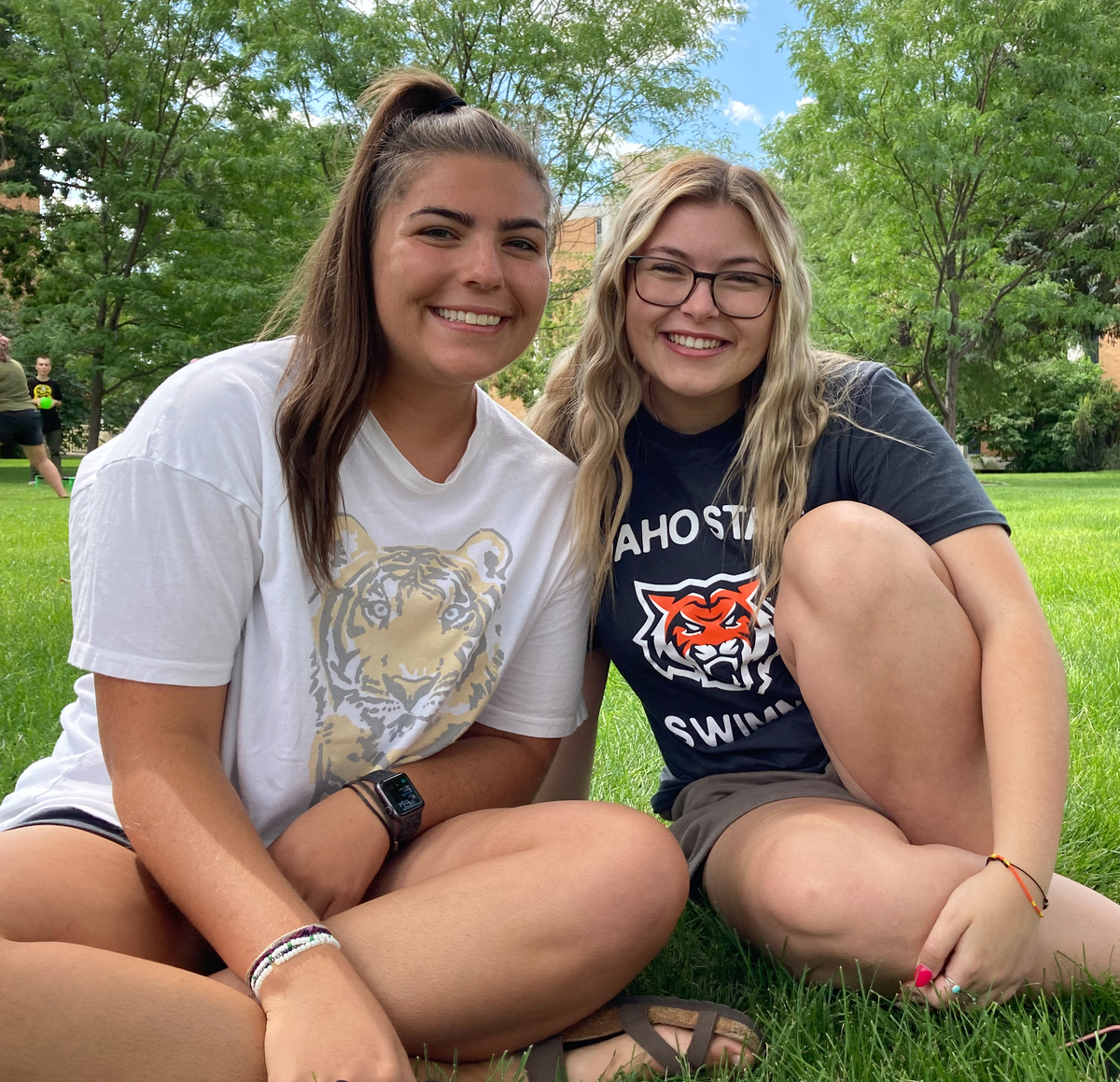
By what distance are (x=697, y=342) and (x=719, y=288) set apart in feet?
0.40

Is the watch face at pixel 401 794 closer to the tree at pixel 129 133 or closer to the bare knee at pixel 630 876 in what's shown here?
the bare knee at pixel 630 876

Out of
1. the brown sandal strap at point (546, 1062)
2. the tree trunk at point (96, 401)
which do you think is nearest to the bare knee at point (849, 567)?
the brown sandal strap at point (546, 1062)

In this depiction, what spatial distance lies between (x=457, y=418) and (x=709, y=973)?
3.99 ft

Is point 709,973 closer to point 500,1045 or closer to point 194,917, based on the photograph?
point 500,1045

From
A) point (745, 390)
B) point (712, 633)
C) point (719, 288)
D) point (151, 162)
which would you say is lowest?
point (712, 633)

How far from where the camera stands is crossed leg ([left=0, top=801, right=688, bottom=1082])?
135 centimetres

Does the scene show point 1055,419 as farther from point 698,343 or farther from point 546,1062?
point 546,1062

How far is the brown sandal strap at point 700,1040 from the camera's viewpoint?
65.7 inches

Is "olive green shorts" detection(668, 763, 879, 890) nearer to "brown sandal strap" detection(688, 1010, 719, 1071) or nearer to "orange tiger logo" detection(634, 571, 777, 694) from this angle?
"orange tiger logo" detection(634, 571, 777, 694)

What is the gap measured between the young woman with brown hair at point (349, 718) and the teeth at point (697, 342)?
338 millimetres

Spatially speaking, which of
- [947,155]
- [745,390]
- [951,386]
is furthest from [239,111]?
[745,390]

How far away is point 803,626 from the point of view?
198 centimetres

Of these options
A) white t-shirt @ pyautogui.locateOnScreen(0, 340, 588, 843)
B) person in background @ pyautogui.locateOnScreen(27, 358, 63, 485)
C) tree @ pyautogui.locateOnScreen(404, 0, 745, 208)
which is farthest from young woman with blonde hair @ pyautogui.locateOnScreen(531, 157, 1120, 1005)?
person in background @ pyautogui.locateOnScreen(27, 358, 63, 485)

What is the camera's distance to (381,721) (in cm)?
192
